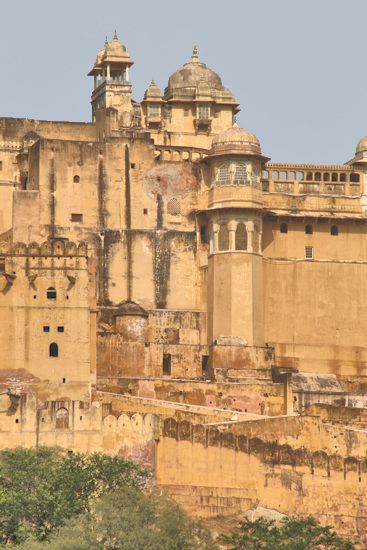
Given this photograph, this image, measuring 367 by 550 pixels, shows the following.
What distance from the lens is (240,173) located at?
81.4m

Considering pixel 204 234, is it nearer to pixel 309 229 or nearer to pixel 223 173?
pixel 223 173

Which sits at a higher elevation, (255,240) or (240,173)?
(240,173)

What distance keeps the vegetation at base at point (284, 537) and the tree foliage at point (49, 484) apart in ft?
13.4

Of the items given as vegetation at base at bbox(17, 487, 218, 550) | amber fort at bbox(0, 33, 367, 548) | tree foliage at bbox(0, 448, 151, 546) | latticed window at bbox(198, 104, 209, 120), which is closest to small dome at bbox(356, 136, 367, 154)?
amber fort at bbox(0, 33, 367, 548)

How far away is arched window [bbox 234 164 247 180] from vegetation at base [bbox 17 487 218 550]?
24482 mm

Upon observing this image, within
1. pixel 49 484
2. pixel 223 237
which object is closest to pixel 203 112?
pixel 223 237

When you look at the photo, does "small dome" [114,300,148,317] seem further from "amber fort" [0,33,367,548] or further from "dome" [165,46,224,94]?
"dome" [165,46,224,94]

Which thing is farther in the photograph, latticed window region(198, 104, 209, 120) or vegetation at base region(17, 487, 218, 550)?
latticed window region(198, 104, 209, 120)

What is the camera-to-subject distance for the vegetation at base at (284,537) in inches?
2347

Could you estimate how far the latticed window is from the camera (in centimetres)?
8725

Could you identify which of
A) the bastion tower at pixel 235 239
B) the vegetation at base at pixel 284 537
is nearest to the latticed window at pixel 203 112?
the bastion tower at pixel 235 239

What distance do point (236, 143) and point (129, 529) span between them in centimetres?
2873

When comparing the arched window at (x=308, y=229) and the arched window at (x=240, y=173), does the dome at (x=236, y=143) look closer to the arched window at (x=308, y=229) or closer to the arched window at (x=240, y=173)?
the arched window at (x=240, y=173)

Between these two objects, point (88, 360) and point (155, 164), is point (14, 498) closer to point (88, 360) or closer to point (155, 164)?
point (88, 360)
